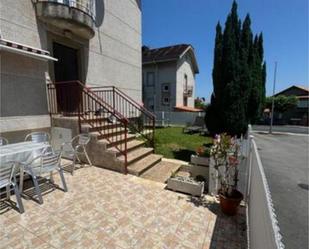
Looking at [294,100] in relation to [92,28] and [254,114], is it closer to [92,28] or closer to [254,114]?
[254,114]

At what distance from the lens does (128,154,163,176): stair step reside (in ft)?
16.0

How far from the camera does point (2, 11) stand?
186 inches

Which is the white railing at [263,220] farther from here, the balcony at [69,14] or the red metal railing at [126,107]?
the balcony at [69,14]

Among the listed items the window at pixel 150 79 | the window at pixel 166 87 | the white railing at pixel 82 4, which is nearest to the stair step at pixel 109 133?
the white railing at pixel 82 4

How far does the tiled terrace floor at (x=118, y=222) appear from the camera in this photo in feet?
8.32

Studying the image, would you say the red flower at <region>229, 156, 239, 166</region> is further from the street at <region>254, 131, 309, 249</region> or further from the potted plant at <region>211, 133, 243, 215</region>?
the street at <region>254, 131, 309, 249</region>

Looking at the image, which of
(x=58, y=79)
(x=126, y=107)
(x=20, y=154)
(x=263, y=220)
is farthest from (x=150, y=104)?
(x=263, y=220)

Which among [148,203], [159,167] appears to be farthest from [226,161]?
[159,167]

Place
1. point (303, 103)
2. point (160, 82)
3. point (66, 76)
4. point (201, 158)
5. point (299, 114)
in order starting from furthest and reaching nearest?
point (299, 114) → point (303, 103) → point (160, 82) → point (66, 76) → point (201, 158)

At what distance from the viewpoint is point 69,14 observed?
5.72m

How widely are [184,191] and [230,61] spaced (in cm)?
504

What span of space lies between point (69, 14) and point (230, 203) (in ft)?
22.1

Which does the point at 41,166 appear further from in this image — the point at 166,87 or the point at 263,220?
the point at 166,87

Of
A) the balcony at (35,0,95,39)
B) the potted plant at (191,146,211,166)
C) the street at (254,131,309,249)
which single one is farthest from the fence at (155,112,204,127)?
the potted plant at (191,146,211,166)
